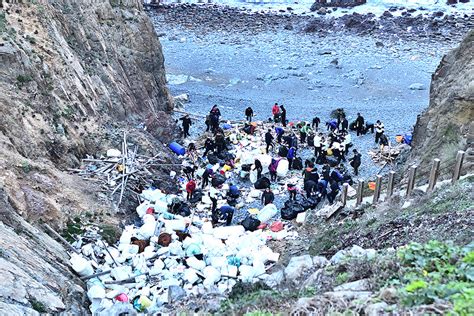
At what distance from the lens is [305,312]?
5.16 m

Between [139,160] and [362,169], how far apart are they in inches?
311

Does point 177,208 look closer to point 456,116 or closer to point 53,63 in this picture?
point 53,63

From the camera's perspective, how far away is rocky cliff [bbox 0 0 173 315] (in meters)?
8.77

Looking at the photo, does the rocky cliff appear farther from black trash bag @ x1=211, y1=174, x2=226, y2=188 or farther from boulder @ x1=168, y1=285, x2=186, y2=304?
black trash bag @ x1=211, y1=174, x2=226, y2=188

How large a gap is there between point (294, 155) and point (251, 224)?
5.03 metres

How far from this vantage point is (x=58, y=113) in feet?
48.4

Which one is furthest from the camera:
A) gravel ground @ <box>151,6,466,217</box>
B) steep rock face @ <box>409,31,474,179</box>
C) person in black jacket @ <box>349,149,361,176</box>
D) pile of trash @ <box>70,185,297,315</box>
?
gravel ground @ <box>151,6,466,217</box>

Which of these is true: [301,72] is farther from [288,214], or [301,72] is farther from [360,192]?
[360,192]

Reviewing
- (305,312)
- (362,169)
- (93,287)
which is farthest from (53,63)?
(305,312)

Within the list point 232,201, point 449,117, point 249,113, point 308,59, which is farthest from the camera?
point 308,59

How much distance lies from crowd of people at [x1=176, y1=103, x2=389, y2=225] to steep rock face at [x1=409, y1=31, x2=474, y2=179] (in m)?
2.67

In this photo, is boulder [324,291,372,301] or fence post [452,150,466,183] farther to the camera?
fence post [452,150,466,183]

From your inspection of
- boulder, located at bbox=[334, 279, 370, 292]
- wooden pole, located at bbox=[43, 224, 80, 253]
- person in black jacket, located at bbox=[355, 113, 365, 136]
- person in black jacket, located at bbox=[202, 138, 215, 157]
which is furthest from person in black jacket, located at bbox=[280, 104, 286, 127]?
boulder, located at bbox=[334, 279, 370, 292]

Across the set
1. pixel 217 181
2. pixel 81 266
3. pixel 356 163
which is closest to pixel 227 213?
pixel 217 181
